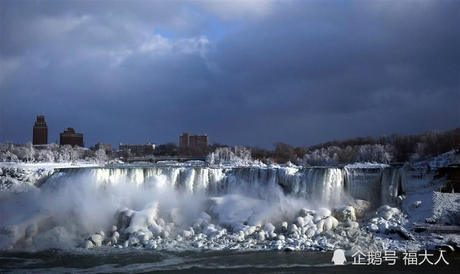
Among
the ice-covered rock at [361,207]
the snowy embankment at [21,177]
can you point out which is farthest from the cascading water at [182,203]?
the snowy embankment at [21,177]

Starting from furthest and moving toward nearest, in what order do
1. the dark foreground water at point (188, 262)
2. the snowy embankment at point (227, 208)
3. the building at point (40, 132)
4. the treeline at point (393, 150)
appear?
the building at point (40, 132) → the treeline at point (393, 150) → the snowy embankment at point (227, 208) → the dark foreground water at point (188, 262)

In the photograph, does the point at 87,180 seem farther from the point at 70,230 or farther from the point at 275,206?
the point at 275,206

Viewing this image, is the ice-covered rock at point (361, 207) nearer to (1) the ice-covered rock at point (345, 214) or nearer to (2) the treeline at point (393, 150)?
(1) the ice-covered rock at point (345, 214)

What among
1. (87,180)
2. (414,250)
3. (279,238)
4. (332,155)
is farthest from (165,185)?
(332,155)

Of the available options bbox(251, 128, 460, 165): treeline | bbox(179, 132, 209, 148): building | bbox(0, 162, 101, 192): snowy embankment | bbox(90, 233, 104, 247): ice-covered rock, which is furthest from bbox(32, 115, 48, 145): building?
bbox(90, 233, 104, 247): ice-covered rock

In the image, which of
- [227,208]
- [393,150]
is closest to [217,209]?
[227,208]

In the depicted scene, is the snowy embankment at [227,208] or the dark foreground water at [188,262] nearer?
the dark foreground water at [188,262]
